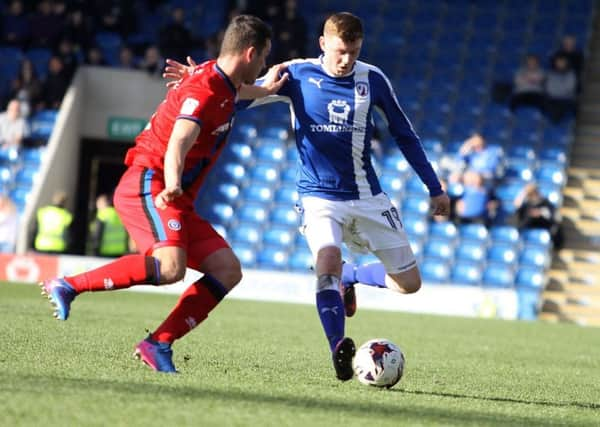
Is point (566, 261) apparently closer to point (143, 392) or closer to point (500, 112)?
point (500, 112)

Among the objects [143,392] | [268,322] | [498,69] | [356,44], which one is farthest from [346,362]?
[498,69]

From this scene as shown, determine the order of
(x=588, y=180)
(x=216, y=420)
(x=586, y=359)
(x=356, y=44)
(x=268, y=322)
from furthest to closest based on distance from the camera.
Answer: (x=588, y=180), (x=268, y=322), (x=586, y=359), (x=356, y=44), (x=216, y=420)

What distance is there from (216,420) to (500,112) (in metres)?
17.4

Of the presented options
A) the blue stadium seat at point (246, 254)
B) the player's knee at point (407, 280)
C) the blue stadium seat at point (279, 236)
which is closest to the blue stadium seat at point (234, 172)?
the blue stadium seat at point (279, 236)

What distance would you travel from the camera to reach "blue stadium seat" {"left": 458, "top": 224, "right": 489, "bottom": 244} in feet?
64.4

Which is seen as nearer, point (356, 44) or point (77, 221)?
point (356, 44)

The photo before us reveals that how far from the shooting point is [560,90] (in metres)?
21.0

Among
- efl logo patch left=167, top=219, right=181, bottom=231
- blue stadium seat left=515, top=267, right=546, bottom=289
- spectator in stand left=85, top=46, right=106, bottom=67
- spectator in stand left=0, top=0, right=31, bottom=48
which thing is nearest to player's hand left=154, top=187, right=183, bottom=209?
efl logo patch left=167, top=219, right=181, bottom=231

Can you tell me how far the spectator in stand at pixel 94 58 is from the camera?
70.9 feet

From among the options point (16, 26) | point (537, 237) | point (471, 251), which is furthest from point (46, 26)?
point (537, 237)

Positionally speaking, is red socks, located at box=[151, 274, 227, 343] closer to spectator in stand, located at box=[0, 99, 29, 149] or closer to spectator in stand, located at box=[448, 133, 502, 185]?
spectator in stand, located at box=[448, 133, 502, 185]

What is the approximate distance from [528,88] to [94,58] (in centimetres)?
757

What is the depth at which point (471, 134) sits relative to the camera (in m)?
21.2

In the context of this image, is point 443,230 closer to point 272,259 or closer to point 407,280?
Result: point 272,259
